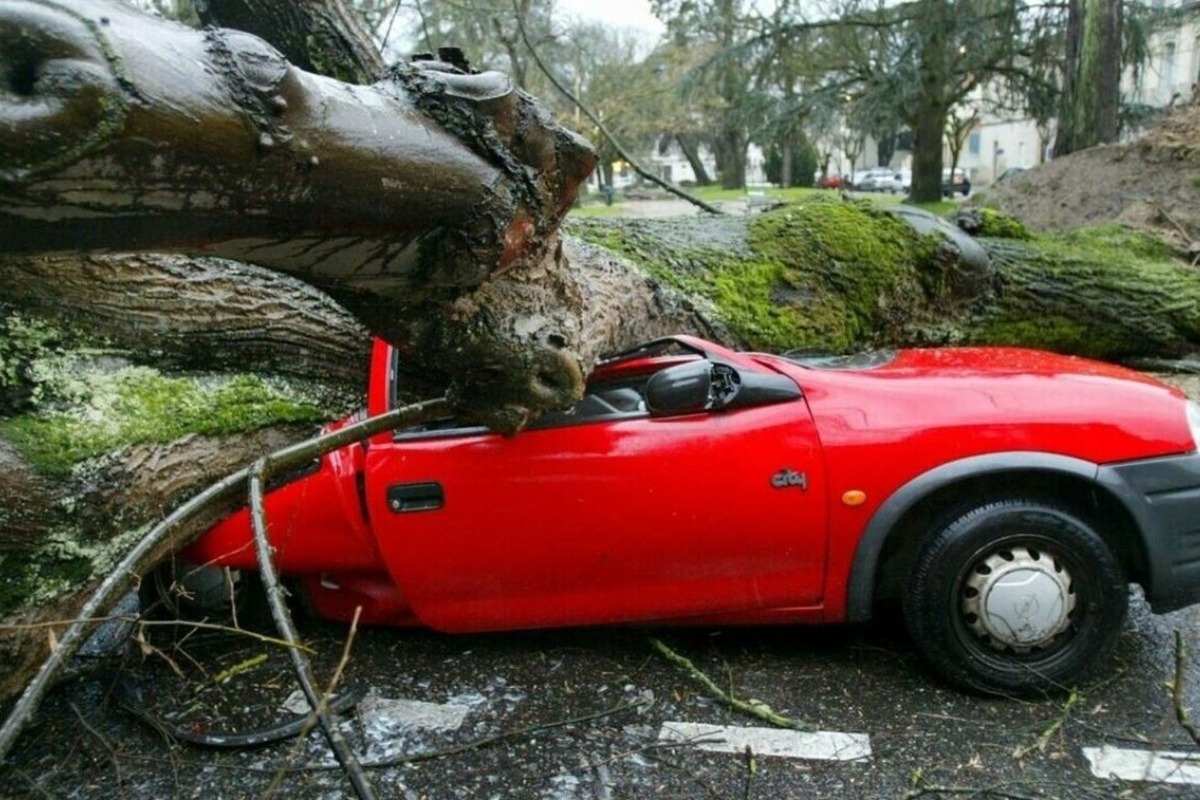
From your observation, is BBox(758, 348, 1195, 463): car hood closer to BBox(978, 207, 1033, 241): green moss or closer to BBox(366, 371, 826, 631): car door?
BBox(366, 371, 826, 631): car door

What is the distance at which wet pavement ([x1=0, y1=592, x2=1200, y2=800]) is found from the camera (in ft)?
9.30

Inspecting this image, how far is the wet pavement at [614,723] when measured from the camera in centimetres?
284

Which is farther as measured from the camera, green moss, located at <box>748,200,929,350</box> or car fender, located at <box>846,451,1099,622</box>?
green moss, located at <box>748,200,929,350</box>

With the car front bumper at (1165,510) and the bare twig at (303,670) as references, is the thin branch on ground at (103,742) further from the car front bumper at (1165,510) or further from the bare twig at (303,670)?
the car front bumper at (1165,510)

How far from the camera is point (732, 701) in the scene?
10.4 feet

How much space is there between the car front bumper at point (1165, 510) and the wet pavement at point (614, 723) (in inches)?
14.2

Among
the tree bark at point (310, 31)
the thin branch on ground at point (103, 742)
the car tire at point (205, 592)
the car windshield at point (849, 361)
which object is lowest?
the thin branch on ground at point (103, 742)

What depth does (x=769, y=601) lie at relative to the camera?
3303mm

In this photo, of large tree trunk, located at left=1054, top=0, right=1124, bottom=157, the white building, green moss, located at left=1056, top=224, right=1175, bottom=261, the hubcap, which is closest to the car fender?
the hubcap

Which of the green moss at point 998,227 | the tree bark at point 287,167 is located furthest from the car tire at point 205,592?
the green moss at point 998,227

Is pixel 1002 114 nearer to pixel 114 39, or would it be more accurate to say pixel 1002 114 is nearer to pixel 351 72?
pixel 351 72

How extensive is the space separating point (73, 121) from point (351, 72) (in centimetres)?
267

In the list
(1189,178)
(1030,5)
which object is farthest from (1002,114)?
(1189,178)

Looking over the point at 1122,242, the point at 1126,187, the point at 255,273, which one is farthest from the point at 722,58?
the point at 255,273
